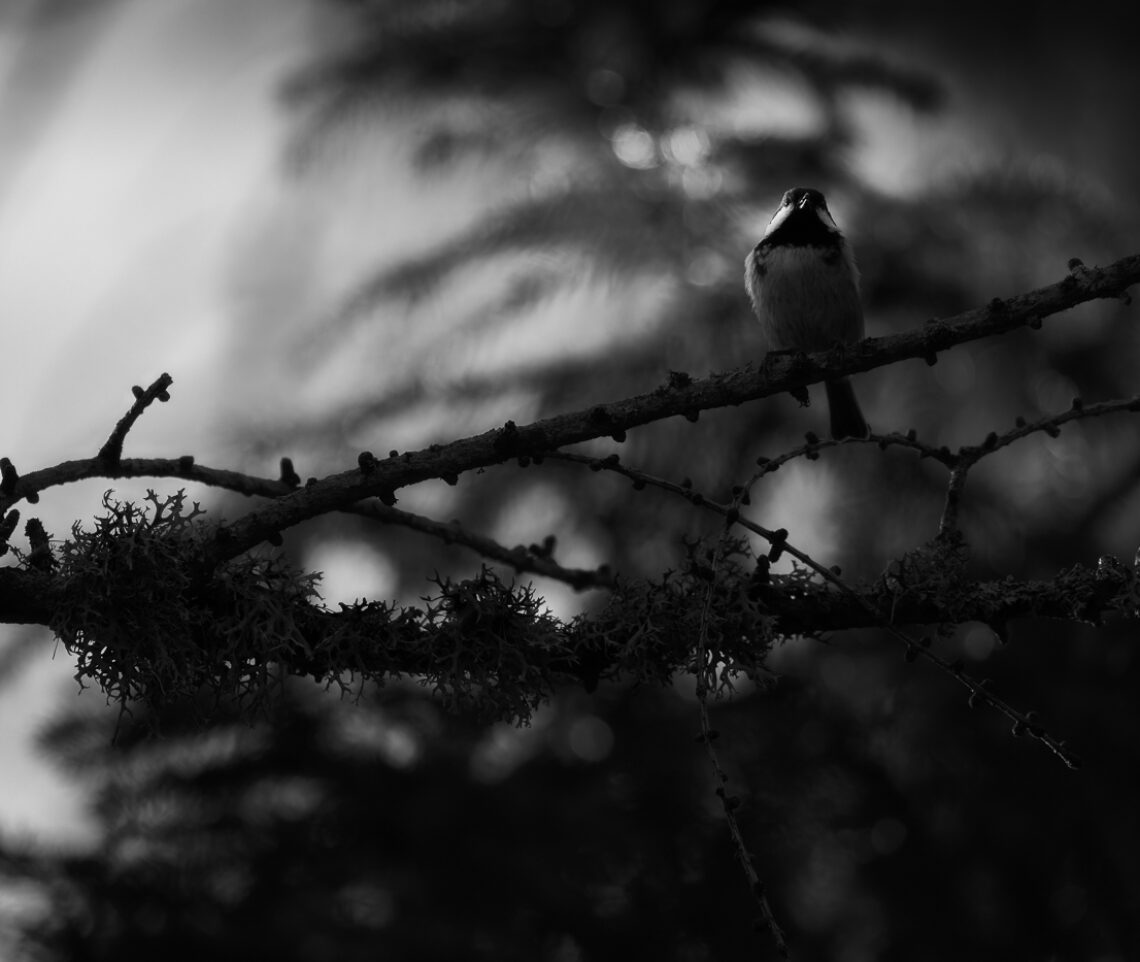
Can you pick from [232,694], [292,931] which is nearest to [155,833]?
[292,931]

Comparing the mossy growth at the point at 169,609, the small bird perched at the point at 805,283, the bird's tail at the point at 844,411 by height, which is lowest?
the mossy growth at the point at 169,609

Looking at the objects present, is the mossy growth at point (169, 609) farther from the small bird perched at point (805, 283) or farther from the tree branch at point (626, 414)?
the small bird perched at point (805, 283)

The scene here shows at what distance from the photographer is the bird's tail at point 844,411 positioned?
3.97 metres

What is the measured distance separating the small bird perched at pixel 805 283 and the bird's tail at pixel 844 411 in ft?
0.76

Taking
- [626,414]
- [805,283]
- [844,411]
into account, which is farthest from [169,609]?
[844,411]

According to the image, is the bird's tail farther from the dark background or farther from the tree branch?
the tree branch

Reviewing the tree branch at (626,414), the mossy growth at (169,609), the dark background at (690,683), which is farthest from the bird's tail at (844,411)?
the mossy growth at (169,609)

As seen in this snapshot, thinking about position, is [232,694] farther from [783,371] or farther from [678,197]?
[678,197]

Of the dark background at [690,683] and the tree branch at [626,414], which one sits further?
the dark background at [690,683]

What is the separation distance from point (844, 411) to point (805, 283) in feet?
1.89

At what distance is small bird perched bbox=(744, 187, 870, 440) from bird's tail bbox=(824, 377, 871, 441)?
23 cm

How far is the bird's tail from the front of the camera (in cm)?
397

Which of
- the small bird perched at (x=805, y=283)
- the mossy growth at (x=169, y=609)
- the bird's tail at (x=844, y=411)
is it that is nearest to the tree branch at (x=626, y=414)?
the mossy growth at (x=169, y=609)

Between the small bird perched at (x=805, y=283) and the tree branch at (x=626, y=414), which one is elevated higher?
the small bird perched at (x=805, y=283)
